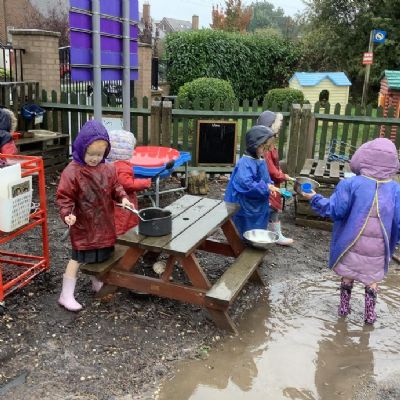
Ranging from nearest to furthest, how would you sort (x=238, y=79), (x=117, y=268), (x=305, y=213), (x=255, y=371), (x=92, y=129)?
(x=255, y=371) < (x=92, y=129) < (x=117, y=268) < (x=305, y=213) < (x=238, y=79)

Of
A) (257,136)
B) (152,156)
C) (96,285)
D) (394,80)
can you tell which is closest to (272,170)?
(257,136)

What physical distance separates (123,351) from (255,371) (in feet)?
2.92

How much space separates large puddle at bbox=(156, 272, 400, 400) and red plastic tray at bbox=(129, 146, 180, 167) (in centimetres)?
235

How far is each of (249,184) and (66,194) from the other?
166 cm

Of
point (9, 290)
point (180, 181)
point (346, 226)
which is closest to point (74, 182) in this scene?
point (9, 290)

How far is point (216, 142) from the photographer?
26.1ft

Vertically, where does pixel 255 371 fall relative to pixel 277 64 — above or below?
below

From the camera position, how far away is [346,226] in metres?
3.71

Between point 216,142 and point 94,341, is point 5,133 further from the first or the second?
point 216,142

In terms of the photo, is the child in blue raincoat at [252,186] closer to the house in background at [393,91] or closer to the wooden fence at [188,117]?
the wooden fence at [188,117]

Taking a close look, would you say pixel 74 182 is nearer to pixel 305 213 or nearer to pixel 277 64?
pixel 305 213

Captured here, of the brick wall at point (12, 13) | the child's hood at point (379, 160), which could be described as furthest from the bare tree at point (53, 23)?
the child's hood at point (379, 160)

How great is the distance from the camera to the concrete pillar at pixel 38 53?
27.0ft

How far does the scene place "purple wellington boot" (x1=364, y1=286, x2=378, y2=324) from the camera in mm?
3770
